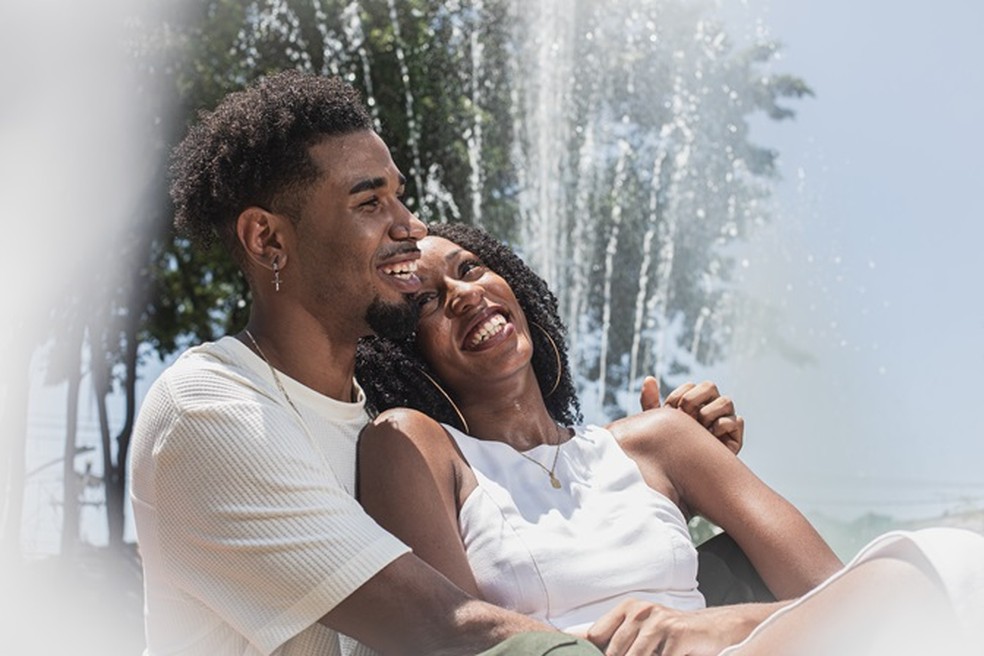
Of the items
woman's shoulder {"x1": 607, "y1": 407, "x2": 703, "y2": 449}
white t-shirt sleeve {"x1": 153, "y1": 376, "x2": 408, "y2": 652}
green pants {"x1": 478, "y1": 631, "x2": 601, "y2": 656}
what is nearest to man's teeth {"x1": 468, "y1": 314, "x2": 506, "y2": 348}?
woman's shoulder {"x1": 607, "y1": 407, "x2": 703, "y2": 449}

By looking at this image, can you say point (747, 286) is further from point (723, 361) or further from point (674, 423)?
point (674, 423)

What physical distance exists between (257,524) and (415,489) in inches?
15.2

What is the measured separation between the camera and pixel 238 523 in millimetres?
2260

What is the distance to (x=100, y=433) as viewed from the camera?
12.8 metres

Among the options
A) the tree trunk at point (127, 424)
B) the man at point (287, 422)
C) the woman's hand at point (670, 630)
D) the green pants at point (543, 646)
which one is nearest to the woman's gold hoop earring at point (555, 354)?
the man at point (287, 422)

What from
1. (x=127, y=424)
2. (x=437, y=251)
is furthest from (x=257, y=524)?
(x=127, y=424)

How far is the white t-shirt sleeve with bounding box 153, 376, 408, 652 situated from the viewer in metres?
2.21

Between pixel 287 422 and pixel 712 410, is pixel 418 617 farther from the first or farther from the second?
pixel 712 410

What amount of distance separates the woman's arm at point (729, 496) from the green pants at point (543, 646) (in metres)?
0.85

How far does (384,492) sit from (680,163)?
1159 cm

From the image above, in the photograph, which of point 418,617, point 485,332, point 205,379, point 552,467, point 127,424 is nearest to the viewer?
point 418,617

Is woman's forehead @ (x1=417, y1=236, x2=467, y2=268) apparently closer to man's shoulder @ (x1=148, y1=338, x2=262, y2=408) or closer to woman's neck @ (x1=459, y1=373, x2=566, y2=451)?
woman's neck @ (x1=459, y1=373, x2=566, y2=451)

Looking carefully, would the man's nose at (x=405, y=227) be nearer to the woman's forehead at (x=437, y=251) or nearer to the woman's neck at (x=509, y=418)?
the woman's forehead at (x=437, y=251)

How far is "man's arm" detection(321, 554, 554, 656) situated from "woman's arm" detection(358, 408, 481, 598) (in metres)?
0.27
